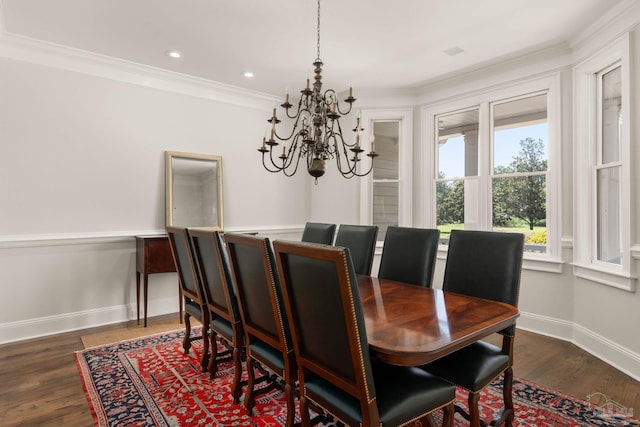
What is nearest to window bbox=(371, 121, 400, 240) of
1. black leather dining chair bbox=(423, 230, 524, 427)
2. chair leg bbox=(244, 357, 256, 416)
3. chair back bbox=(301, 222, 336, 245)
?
chair back bbox=(301, 222, 336, 245)

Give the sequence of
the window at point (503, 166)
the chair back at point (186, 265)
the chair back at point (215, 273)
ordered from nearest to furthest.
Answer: the chair back at point (215, 273) → the chair back at point (186, 265) → the window at point (503, 166)

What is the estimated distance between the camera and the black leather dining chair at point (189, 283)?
260 centimetres

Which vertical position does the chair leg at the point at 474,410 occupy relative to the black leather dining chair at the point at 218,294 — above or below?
below

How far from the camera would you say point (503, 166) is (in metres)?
3.95

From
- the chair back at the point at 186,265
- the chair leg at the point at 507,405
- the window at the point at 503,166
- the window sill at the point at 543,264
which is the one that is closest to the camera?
the chair leg at the point at 507,405

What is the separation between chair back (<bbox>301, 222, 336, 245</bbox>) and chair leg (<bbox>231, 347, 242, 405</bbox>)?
1.16 meters

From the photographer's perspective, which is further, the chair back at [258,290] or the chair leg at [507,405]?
the chair leg at [507,405]

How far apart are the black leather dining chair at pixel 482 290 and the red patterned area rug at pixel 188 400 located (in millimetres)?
399

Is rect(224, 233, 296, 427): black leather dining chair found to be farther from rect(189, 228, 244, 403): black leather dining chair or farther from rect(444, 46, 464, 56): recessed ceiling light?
rect(444, 46, 464, 56): recessed ceiling light

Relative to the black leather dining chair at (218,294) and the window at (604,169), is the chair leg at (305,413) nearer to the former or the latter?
the black leather dining chair at (218,294)

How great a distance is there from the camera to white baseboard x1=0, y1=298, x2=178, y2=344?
10.7 feet

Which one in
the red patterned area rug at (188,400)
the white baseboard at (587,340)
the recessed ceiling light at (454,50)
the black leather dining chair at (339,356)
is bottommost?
the red patterned area rug at (188,400)

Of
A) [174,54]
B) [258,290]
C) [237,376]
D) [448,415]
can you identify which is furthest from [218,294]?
[174,54]

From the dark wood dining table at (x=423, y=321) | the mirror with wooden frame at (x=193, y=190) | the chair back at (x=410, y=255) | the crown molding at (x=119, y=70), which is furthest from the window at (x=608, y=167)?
the mirror with wooden frame at (x=193, y=190)
